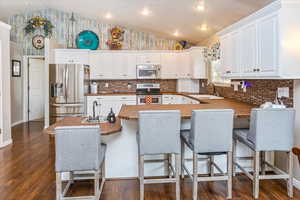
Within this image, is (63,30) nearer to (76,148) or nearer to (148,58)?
(148,58)

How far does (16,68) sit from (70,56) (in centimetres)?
169

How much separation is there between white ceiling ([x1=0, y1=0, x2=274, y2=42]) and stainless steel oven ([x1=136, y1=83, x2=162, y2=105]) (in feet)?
4.89

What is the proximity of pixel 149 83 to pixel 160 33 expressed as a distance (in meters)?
1.46

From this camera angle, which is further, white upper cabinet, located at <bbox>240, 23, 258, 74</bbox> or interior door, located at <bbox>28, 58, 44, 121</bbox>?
interior door, located at <bbox>28, 58, 44, 121</bbox>

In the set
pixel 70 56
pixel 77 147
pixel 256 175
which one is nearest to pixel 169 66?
pixel 70 56

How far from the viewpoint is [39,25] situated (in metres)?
7.37

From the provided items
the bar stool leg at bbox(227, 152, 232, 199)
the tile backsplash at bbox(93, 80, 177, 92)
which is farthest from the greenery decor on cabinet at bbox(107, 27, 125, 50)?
the bar stool leg at bbox(227, 152, 232, 199)

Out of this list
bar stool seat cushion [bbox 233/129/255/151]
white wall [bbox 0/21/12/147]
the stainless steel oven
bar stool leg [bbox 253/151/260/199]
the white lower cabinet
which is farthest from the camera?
the stainless steel oven

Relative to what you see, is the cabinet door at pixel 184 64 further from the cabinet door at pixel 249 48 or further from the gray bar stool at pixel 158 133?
the gray bar stool at pixel 158 133

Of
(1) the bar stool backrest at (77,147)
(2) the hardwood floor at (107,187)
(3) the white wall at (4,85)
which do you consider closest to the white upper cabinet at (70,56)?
(3) the white wall at (4,85)

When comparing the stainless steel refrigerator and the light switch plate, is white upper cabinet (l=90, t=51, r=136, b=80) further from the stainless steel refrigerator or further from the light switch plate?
the light switch plate

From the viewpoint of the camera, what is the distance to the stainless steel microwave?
721cm

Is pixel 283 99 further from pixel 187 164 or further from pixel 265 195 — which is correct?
pixel 187 164

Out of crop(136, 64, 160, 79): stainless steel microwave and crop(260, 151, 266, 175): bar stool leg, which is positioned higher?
crop(136, 64, 160, 79): stainless steel microwave
